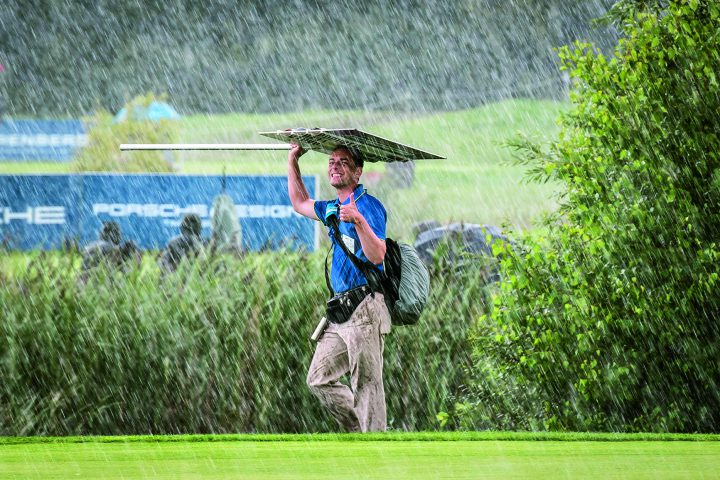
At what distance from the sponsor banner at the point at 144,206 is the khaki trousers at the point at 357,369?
17.6 m

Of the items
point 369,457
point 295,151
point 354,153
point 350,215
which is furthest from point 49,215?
point 369,457

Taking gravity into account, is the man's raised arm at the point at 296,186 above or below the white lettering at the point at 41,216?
below

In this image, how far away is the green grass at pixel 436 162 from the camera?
3316cm

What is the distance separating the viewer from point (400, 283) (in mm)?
4879

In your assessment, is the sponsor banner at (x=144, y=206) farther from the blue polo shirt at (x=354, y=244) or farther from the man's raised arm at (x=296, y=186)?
the blue polo shirt at (x=354, y=244)

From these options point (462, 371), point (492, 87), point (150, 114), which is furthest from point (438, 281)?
point (492, 87)

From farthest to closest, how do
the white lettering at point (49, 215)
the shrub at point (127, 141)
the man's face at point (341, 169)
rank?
the shrub at point (127, 141) → the white lettering at point (49, 215) → the man's face at point (341, 169)

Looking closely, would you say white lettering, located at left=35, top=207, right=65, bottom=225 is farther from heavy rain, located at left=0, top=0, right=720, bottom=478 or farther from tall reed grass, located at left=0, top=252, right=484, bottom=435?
tall reed grass, located at left=0, top=252, right=484, bottom=435

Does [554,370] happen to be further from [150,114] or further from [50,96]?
[50,96]

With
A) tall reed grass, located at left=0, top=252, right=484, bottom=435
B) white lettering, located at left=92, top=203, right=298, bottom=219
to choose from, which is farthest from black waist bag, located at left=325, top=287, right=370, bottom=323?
white lettering, located at left=92, top=203, right=298, bottom=219

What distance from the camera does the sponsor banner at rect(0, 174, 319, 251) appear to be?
78.0 ft

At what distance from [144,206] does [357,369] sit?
21235 mm

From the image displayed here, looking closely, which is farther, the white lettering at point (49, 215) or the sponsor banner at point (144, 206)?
the white lettering at point (49, 215)

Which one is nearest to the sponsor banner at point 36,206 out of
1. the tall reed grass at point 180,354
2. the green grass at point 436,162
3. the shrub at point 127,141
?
the shrub at point 127,141
